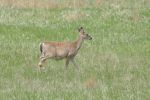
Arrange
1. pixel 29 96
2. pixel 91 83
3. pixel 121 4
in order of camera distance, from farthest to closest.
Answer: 1. pixel 121 4
2. pixel 91 83
3. pixel 29 96

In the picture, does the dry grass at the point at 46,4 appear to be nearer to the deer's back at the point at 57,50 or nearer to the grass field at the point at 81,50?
the grass field at the point at 81,50

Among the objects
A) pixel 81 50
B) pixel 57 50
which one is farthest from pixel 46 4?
pixel 57 50

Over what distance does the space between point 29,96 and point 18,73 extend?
360 cm

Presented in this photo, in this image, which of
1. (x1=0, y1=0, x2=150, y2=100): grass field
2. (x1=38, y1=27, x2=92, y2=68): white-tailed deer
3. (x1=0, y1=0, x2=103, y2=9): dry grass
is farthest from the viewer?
Answer: (x1=0, y1=0, x2=103, y2=9): dry grass

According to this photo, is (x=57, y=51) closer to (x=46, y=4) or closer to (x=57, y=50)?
(x=57, y=50)

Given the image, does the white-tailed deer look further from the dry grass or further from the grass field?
the dry grass

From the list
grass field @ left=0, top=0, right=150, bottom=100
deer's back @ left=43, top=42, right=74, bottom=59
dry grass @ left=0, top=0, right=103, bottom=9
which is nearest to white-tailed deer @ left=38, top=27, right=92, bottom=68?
deer's back @ left=43, top=42, right=74, bottom=59

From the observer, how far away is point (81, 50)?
71.9 feet

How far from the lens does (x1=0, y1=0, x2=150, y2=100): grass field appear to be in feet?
46.1

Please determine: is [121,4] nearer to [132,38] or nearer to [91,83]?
[132,38]

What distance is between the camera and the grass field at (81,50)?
14062 millimetres

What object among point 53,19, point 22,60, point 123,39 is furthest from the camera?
point 53,19

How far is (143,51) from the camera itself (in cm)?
2191

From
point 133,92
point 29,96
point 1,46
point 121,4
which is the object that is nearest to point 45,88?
point 29,96
